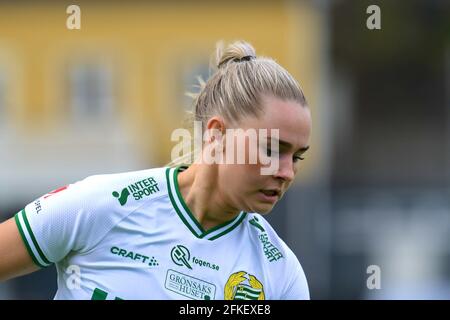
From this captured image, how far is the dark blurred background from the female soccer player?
32.9 feet

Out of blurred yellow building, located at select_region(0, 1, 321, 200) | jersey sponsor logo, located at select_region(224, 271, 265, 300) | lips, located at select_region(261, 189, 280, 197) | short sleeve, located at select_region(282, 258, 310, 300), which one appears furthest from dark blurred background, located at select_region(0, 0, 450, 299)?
lips, located at select_region(261, 189, 280, 197)

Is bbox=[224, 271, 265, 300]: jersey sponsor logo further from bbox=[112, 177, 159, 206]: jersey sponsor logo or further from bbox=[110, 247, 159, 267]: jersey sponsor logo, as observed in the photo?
bbox=[112, 177, 159, 206]: jersey sponsor logo

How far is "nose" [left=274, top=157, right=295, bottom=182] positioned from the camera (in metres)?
3.27

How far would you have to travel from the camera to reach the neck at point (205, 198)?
3.46 metres

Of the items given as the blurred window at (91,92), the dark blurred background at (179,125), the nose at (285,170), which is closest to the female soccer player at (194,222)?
the nose at (285,170)

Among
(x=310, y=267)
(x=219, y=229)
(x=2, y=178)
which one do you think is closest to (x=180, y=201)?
(x=219, y=229)

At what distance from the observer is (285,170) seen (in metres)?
3.27

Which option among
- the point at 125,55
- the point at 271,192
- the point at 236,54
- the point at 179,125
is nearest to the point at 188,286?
the point at 271,192

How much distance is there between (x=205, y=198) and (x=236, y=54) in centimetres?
53

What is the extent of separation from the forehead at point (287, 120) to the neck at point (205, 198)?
→ 0.87 ft

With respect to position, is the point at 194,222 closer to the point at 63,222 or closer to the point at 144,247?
the point at 144,247

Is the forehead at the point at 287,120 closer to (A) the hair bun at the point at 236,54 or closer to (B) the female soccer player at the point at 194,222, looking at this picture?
(B) the female soccer player at the point at 194,222

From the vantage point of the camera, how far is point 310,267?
14.2 meters
